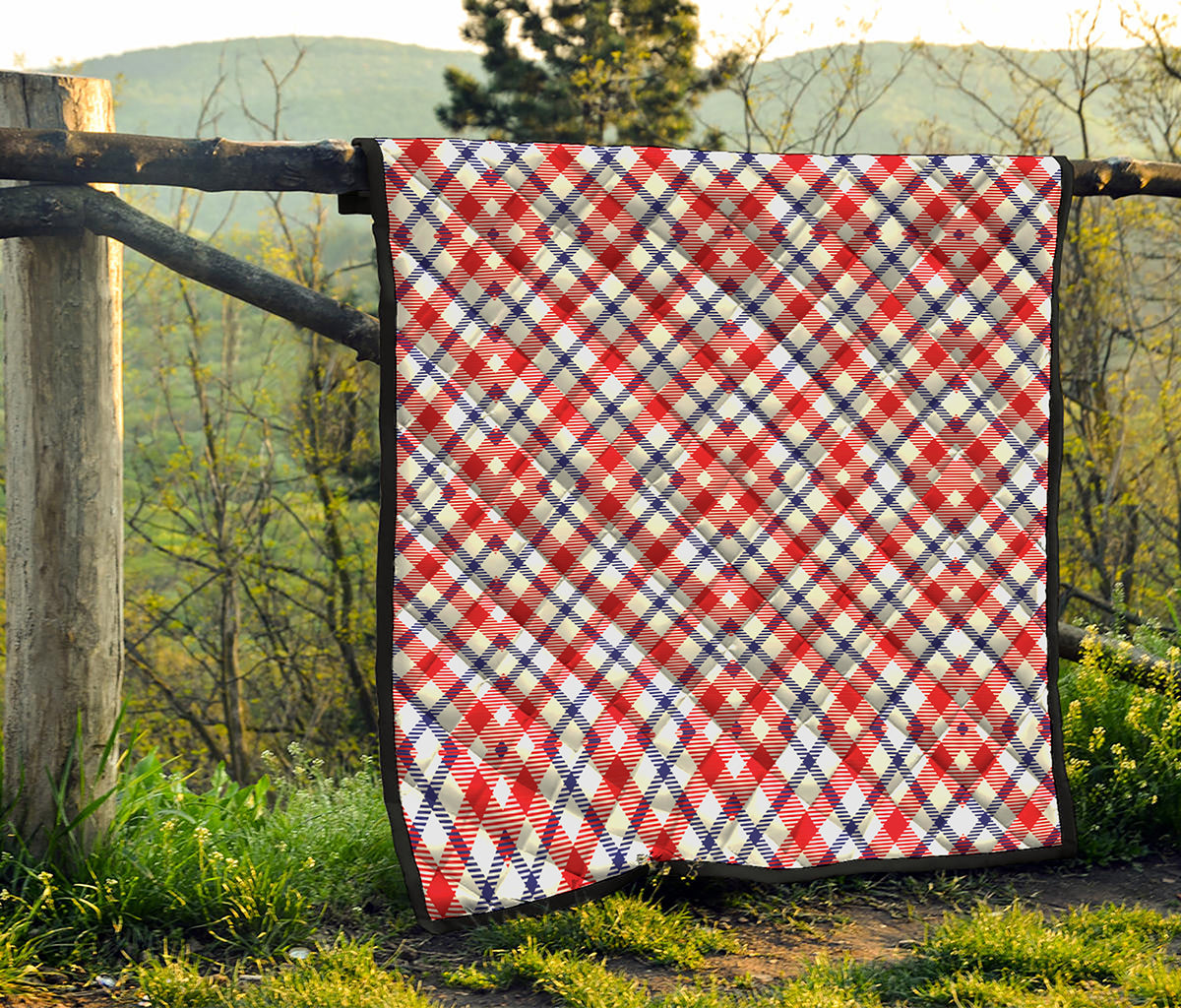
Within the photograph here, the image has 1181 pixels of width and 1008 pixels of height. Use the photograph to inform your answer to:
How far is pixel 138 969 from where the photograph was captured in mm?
1951

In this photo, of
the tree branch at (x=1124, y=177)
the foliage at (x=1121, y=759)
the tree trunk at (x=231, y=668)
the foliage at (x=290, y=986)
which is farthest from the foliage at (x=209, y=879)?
the tree trunk at (x=231, y=668)

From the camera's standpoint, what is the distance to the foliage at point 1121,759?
8.50 ft

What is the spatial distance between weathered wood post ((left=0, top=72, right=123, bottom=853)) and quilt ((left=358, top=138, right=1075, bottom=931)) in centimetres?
63

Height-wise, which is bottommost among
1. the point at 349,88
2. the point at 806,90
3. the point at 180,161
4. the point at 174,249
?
the point at 174,249

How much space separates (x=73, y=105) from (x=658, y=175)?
1211mm

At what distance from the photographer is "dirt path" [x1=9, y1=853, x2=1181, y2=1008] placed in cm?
199

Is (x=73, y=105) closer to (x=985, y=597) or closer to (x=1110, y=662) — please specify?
(x=985, y=597)

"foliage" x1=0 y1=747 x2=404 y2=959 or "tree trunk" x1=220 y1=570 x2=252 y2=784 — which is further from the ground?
"foliage" x1=0 y1=747 x2=404 y2=959

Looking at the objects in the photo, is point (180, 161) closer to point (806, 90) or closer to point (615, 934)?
point (615, 934)

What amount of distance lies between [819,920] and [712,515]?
0.90 meters

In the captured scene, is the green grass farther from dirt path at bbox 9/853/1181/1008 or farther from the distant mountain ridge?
the distant mountain ridge

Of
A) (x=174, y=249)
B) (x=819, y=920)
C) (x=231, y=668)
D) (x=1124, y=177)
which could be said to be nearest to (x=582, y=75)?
(x=231, y=668)

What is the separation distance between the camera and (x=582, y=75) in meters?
10.8

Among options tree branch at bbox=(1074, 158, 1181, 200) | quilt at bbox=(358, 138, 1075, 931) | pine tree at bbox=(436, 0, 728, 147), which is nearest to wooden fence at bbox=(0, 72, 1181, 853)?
quilt at bbox=(358, 138, 1075, 931)
